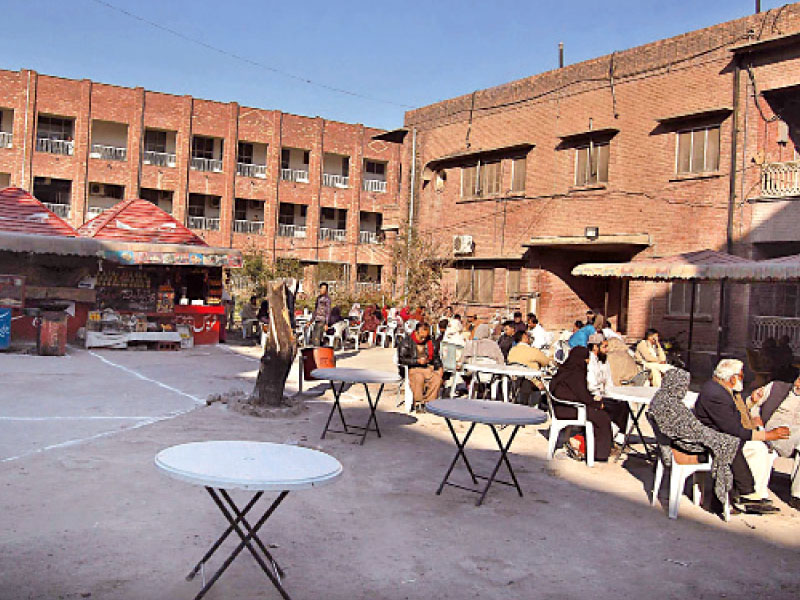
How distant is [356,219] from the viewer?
4453cm

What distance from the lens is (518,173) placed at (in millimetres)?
21953

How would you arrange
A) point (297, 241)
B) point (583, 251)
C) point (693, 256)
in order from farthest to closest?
1. point (297, 241)
2. point (583, 251)
3. point (693, 256)

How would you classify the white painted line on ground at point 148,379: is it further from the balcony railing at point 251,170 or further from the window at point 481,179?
the balcony railing at point 251,170

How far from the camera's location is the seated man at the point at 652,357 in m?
11.5

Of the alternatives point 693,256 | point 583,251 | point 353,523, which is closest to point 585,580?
point 353,523

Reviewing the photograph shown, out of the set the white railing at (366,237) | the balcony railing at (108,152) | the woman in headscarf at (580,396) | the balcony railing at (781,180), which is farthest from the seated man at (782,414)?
the white railing at (366,237)

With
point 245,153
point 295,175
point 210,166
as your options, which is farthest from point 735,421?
point 295,175

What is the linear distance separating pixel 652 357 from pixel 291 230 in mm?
32534

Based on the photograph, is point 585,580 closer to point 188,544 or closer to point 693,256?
point 188,544

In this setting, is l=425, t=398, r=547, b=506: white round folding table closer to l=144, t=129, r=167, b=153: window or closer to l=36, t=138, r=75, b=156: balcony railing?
l=36, t=138, r=75, b=156: balcony railing

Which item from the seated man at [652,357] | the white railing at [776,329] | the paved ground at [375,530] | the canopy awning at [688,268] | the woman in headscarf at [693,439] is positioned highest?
the canopy awning at [688,268]

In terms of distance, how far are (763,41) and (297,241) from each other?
99.1 feet

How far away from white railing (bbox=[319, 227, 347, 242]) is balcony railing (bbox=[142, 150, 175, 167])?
9.03 meters

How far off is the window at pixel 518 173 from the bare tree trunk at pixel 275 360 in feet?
43.0
